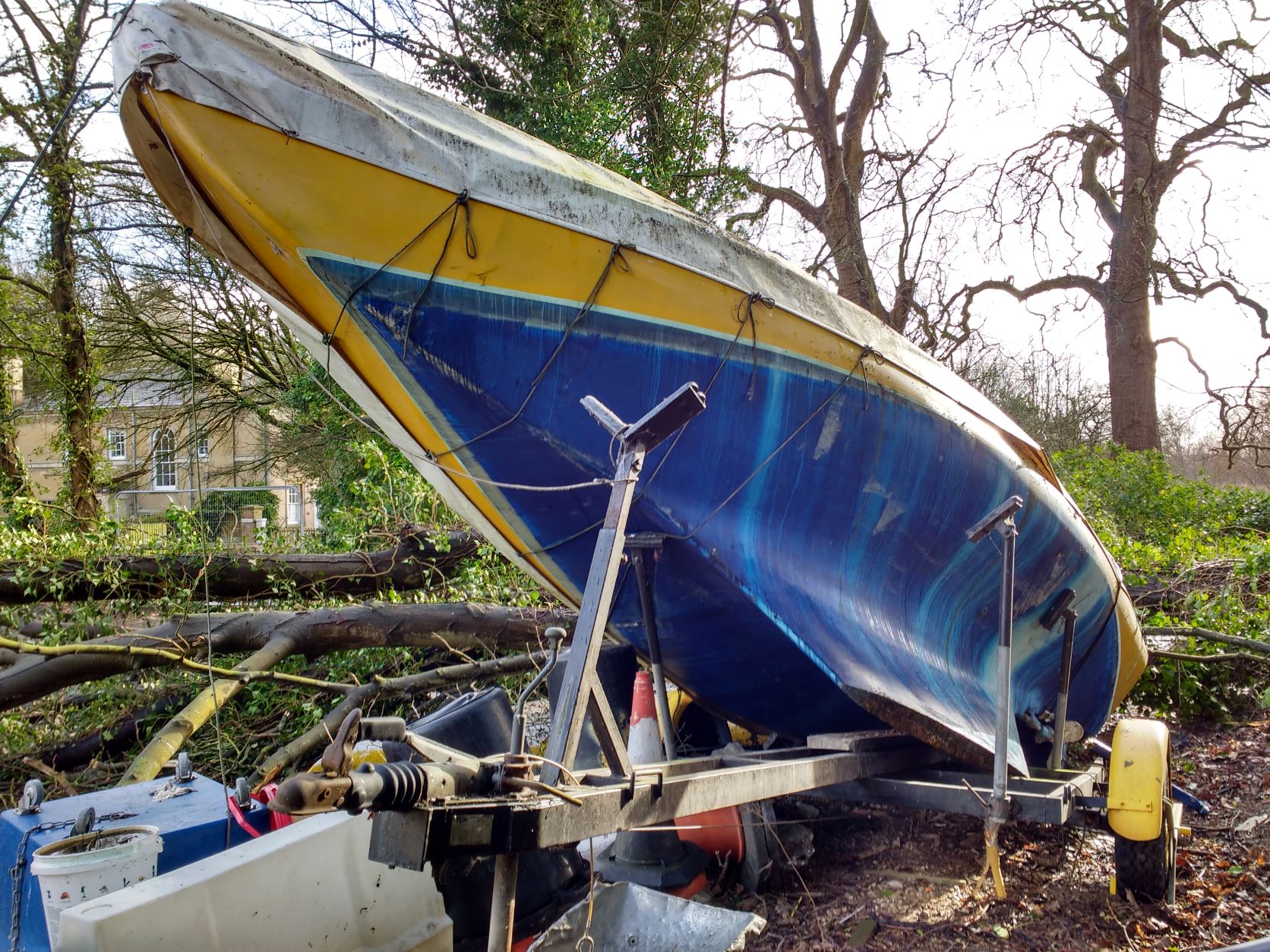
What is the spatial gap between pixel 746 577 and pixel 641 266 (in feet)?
4.44

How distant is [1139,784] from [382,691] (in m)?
4.31

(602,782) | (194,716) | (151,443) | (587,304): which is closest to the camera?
(602,782)

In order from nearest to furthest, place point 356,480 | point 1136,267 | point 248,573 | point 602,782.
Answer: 1. point 602,782
2. point 248,573
3. point 356,480
4. point 1136,267

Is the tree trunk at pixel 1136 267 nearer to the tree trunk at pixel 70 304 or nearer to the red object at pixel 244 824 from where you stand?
the red object at pixel 244 824

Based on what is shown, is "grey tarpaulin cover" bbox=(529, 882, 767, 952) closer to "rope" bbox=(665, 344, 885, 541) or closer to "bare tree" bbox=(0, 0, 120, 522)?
"rope" bbox=(665, 344, 885, 541)

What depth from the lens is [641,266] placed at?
3578mm

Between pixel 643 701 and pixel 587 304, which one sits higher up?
pixel 587 304

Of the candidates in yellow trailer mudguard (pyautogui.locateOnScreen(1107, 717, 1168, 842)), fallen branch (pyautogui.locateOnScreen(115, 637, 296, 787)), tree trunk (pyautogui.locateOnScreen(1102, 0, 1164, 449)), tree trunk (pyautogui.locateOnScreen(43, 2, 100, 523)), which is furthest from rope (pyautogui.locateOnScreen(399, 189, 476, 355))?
tree trunk (pyautogui.locateOnScreen(1102, 0, 1164, 449))

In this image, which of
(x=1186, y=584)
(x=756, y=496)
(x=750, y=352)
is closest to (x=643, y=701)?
(x=756, y=496)

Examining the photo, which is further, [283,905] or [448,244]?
[448,244]

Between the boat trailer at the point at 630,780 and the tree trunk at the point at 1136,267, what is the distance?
1245 cm

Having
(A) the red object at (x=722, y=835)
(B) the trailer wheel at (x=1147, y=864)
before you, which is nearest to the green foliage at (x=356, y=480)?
(A) the red object at (x=722, y=835)

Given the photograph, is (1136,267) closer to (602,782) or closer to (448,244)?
(448,244)

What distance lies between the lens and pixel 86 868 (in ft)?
9.37
